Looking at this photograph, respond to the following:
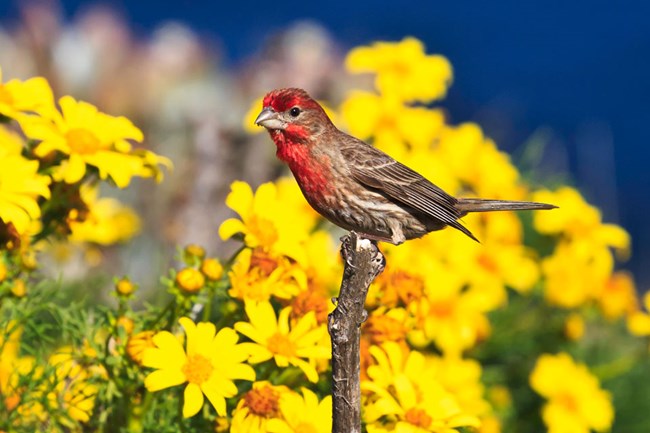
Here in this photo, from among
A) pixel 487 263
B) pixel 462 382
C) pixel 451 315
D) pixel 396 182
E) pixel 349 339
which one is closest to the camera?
pixel 349 339

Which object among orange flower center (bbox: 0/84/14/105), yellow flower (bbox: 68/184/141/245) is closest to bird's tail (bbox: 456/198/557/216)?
orange flower center (bbox: 0/84/14/105)

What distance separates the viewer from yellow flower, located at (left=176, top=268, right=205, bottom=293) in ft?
7.34

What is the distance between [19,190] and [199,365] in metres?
0.56

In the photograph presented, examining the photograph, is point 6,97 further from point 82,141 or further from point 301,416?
point 301,416

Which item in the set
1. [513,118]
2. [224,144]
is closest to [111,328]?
[224,144]

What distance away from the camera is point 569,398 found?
3766 mm

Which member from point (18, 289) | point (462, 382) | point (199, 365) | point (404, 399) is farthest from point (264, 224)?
point (462, 382)

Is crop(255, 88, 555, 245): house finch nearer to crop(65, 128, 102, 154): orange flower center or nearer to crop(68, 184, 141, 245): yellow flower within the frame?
crop(65, 128, 102, 154): orange flower center

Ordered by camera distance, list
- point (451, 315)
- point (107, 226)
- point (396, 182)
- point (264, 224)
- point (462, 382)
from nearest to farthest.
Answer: point (264, 224) < point (396, 182) < point (462, 382) < point (451, 315) < point (107, 226)

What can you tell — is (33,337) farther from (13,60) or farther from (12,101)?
(13,60)

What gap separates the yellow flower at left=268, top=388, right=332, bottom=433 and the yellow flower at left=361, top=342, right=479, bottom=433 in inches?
4.1

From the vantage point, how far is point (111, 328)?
232 centimetres

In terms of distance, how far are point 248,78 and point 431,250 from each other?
335cm

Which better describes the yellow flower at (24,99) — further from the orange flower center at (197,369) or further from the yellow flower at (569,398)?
the yellow flower at (569,398)
